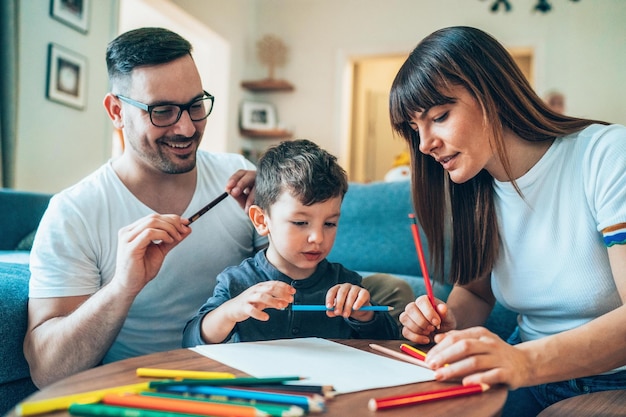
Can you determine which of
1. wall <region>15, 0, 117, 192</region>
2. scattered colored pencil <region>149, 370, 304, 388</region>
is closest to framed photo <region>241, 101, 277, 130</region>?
wall <region>15, 0, 117, 192</region>

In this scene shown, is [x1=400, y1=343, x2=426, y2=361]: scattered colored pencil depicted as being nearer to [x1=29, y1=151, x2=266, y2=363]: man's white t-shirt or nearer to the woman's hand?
the woman's hand

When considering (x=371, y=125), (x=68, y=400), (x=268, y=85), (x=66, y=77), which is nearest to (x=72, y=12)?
(x=66, y=77)

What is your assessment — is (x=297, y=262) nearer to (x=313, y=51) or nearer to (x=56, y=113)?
(x=56, y=113)

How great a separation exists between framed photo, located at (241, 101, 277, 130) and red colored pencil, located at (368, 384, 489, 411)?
510 centimetres

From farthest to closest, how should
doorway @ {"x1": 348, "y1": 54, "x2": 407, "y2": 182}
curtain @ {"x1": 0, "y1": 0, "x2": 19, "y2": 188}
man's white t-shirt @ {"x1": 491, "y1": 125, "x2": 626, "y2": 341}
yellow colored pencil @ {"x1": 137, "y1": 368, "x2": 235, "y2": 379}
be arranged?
doorway @ {"x1": 348, "y1": 54, "x2": 407, "y2": 182} < curtain @ {"x1": 0, "y1": 0, "x2": 19, "y2": 188} < man's white t-shirt @ {"x1": 491, "y1": 125, "x2": 626, "y2": 341} < yellow colored pencil @ {"x1": 137, "y1": 368, "x2": 235, "y2": 379}

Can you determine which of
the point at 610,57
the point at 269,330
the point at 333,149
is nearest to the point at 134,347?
the point at 269,330

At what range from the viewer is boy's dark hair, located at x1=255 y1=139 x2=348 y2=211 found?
3.92 ft

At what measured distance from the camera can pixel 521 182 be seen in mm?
1149

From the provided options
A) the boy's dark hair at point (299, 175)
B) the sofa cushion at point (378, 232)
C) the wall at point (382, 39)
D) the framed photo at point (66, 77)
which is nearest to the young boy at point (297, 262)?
the boy's dark hair at point (299, 175)

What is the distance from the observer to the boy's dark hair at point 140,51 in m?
1.41

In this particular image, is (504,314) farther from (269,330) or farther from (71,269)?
(71,269)

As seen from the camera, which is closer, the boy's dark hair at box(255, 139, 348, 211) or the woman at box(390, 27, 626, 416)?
the woman at box(390, 27, 626, 416)

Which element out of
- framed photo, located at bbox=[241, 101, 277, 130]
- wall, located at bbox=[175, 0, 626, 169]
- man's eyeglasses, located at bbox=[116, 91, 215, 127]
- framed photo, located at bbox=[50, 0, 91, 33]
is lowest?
man's eyeglasses, located at bbox=[116, 91, 215, 127]

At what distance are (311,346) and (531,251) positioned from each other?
1.75ft
